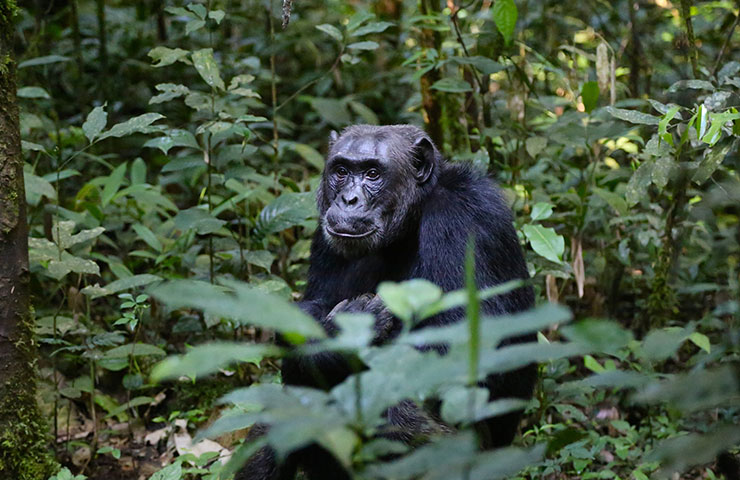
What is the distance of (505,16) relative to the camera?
18.6 feet

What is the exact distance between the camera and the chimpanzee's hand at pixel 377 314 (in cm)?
411

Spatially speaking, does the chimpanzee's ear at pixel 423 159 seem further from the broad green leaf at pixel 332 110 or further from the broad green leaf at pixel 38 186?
the broad green leaf at pixel 332 110

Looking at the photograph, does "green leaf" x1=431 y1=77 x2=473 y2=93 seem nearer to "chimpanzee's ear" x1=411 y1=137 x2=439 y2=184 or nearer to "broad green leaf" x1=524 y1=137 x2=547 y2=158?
"broad green leaf" x1=524 y1=137 x2=547 y2=158

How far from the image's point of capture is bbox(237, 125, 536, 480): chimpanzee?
13.8 ft

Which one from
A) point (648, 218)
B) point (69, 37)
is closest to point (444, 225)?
point (648, 218)

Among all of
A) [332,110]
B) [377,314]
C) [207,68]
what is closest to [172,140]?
[207,68]

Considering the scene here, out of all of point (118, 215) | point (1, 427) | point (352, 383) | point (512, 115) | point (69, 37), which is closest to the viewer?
point (352, 383)

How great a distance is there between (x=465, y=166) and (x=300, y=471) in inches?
87.6

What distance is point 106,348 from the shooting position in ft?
18.9

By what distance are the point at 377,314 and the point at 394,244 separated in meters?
0.83

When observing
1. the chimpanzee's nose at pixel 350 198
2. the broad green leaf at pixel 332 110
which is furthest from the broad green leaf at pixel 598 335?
the broad green leaf at pixel 332 110

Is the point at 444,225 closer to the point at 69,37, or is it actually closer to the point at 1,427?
the point at 1,427

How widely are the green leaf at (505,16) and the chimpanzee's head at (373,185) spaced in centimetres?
122

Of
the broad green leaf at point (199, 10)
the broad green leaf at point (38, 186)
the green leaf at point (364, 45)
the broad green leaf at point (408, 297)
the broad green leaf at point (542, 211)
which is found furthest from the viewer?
the green leaf at point (364, 45)
